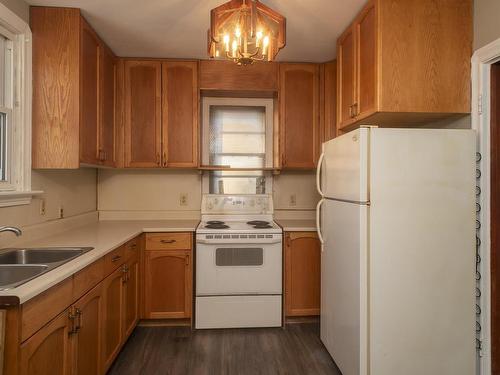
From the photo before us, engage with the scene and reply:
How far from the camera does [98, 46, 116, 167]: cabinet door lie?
2527mm

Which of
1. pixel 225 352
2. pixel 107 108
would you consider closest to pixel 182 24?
pixel 107 108

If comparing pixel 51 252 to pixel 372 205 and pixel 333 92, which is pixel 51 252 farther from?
pixel 333 92

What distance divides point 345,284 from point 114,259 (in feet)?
4.77

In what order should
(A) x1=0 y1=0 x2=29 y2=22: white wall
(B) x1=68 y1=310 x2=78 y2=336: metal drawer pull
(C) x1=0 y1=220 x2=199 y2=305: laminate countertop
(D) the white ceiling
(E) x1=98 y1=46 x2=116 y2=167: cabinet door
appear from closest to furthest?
(C) x1=0 y1=220 x2=199 y2=305: laminate countertop, (B) x1=68 y1=310 x2=78 y2=336: metal drawer pull, (A) x1=0 y1=0 x2=29 y2=22: white wall, (D) the white ceiling, (E) x1=98 y1=46 x2=116 y2=167: cabinet door

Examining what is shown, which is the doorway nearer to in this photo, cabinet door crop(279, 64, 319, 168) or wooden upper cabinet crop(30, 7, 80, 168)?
cabinet door crop(279, 64, 319, 168)

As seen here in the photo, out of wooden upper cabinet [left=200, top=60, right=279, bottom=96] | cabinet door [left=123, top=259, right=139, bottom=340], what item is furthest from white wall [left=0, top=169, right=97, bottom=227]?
wooden upper cabinet [left=200, top=60, right=279, bottom=96]

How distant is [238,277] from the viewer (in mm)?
2652

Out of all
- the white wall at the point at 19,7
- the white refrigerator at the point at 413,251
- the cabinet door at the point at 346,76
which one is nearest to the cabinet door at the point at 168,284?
the white refrigerator at the point at 413,251

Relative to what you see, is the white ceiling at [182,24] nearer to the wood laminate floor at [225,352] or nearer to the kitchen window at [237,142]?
the kitchen window at [237,142]

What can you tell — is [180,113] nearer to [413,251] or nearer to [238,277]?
[238,277]

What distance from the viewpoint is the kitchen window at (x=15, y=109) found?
6.20 feet

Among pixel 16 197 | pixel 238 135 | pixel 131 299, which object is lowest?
pixel 131 299

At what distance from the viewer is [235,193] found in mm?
3254

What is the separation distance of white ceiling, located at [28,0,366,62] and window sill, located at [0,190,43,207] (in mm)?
1231
